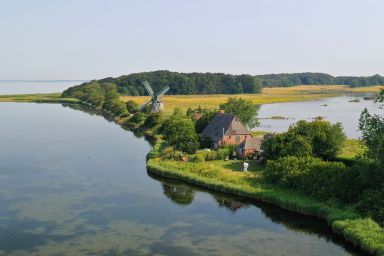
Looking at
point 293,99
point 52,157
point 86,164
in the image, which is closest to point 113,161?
point 86,164

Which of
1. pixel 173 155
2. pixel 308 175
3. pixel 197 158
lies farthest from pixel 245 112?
pixel 308 175

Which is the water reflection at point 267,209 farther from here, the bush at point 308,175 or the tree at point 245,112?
the tree at point 245,112

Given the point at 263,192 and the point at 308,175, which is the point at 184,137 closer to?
the point at 263,192

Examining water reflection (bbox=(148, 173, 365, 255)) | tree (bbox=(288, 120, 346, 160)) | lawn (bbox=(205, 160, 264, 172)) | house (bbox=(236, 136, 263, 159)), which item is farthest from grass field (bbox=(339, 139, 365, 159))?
water reflection (bbox=(148, 173, 365, 255))

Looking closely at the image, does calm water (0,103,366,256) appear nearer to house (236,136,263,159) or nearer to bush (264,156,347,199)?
bush (264,156,347,199)

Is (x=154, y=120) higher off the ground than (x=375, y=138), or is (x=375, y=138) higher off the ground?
(x=375, y=138)
